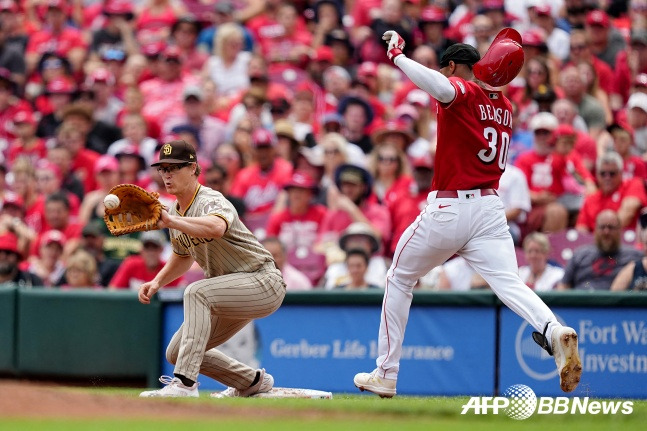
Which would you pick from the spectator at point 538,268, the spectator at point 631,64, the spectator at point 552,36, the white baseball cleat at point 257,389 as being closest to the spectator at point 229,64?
the spectator at point 552,36

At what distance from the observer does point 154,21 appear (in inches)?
632

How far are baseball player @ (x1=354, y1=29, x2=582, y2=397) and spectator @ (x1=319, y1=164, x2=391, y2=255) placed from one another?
4.20 meters

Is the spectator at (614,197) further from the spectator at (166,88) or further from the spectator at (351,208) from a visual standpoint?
the spectator at (166,88)

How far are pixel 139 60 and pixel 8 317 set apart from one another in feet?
18.3

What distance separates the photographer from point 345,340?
9.61 m

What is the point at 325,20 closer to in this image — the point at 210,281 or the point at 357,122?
the point at 357,122

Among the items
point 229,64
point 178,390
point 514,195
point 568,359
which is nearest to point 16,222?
point 229,64

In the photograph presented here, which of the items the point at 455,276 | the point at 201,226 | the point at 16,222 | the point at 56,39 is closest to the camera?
the point at 201,226

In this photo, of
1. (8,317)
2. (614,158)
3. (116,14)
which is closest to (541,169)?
(614,158)

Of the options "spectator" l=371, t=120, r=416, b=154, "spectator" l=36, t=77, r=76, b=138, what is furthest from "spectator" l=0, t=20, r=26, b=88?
"spectator" l=371, t=120, r=416, b=154

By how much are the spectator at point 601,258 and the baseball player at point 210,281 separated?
11.6ft

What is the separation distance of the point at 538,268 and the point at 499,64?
360cm

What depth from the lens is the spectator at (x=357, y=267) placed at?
10070 millimetres

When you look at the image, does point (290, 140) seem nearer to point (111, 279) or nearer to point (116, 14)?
point (111, 279)
